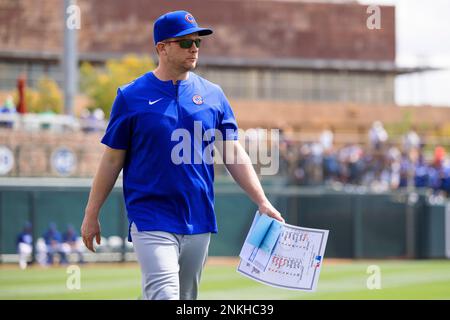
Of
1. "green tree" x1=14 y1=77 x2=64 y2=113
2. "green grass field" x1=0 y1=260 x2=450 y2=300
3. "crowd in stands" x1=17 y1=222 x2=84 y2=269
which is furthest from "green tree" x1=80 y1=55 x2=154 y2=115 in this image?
"green grass field" x1=0 y1=260 x2=450 y2=300

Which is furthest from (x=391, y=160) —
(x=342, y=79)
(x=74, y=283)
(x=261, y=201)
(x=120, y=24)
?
(x=342, y=79)

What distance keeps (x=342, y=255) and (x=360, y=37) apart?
139 ft

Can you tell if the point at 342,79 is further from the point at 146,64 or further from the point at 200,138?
the point at 200,138

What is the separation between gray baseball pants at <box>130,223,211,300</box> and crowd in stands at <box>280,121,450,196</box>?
1709 cm

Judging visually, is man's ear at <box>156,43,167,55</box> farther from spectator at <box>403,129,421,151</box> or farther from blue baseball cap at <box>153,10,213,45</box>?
spectator at <box>403,129,421,151</box>

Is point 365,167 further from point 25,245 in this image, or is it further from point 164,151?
point 164,151

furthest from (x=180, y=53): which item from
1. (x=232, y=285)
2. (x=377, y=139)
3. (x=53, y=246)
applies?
(x=377, y=139)

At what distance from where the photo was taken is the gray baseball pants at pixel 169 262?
17.9ft

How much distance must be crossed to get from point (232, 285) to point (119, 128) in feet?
26.3

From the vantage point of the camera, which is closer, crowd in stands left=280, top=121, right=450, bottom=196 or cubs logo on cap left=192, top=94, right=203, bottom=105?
cubs logo on cap left=192, top=94, right=203, bottom=105

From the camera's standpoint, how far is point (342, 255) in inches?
879

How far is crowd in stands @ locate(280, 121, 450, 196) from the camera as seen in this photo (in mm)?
23344
